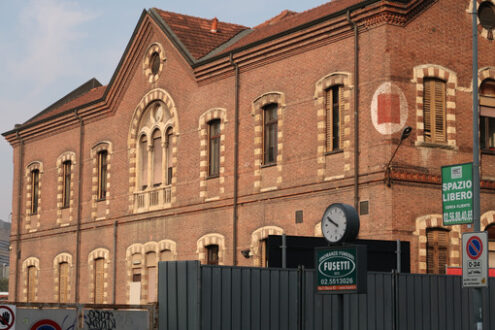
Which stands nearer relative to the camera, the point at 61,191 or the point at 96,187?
the point at 96,187

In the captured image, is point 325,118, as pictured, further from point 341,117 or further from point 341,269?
point 341,269

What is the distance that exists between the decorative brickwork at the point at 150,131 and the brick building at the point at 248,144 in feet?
0.22

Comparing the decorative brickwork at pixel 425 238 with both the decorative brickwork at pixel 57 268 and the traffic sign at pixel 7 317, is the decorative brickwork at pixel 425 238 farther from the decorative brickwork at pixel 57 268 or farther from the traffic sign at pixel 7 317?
the decorative brickwork at pixel 57 268

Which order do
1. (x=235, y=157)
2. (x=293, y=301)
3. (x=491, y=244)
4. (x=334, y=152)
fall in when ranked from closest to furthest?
(x=293, y=301) → (x=491, y=244) → (x=334, y=152) → (x=235, y=157)

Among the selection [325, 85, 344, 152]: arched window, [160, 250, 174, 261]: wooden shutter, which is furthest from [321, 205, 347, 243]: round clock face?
[160, 250, 174, 261]: wooden shutter

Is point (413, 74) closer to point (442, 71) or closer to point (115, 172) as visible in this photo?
point (442, 71)

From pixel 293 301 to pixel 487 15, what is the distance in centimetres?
1418

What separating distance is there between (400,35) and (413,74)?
121 cm

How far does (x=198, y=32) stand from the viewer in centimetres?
4025

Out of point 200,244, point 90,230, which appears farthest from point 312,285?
point 90,230

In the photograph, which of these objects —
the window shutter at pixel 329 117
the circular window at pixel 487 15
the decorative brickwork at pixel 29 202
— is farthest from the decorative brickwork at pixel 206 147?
the decorative brickwork at pixel 29 202

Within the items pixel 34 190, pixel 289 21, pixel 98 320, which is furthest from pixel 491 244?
pixel 34 190

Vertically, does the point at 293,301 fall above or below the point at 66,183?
below

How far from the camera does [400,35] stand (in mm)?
29641
